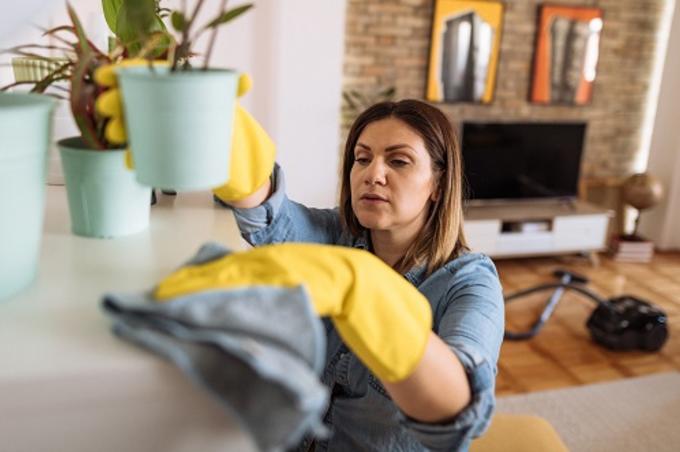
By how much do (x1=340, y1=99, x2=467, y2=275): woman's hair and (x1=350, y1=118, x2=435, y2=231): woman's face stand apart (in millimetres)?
18

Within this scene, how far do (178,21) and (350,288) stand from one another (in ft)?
0.90

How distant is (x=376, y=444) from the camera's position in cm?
99

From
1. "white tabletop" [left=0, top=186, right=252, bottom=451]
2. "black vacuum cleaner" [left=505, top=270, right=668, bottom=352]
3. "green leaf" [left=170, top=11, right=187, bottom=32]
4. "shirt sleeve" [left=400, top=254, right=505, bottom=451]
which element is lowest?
"black vacuum cleaner" [left=505, top=270, right=668, bottom=352]

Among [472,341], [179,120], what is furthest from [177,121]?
[472,341]

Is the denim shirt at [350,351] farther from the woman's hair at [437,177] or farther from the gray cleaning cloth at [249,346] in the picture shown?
the gray cleaning cloth at [249,346]

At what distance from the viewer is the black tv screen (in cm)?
367

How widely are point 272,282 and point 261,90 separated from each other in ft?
9.60

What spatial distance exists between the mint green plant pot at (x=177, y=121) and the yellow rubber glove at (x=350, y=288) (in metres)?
0.08

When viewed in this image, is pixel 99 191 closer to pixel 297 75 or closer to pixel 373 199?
pixel 373 199

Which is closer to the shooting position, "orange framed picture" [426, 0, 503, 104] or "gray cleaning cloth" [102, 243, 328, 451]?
"gray cleaning cloth" [102, 243, 328, 451]

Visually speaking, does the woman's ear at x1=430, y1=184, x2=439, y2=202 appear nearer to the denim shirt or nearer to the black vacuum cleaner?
the denim shirt

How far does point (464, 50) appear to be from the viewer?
3760 millimetres

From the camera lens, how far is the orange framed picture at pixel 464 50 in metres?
3.67

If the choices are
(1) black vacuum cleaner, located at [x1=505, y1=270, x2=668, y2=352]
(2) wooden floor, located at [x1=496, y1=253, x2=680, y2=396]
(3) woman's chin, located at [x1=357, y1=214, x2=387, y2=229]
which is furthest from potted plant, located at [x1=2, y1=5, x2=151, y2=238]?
(1) black vacuum cleaner, located at [x1=505, y1=270, x2=668, y2=352]
